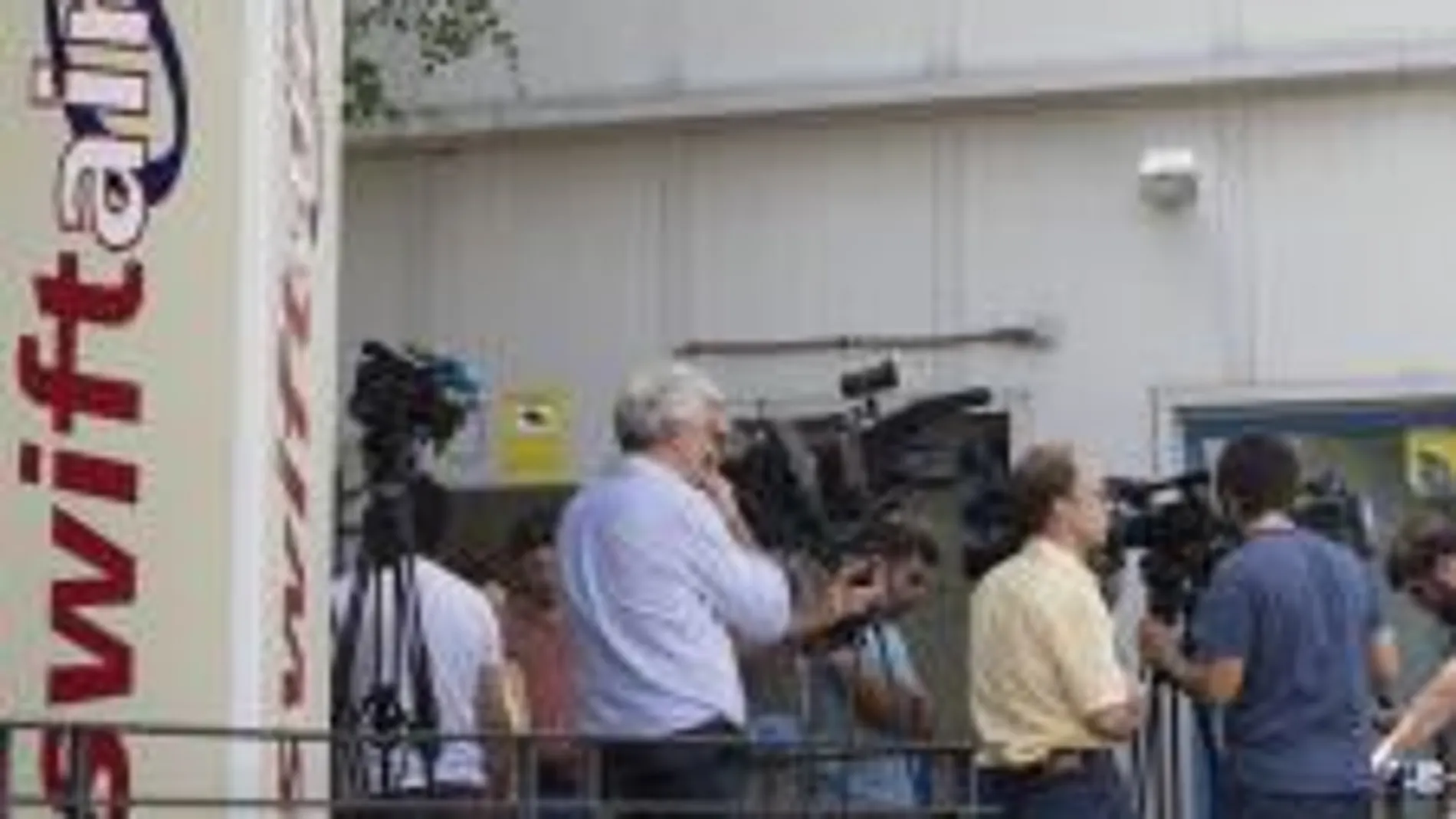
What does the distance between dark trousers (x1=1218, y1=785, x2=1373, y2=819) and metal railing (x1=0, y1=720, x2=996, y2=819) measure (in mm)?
2317

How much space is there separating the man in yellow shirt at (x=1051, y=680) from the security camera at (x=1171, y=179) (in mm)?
3784

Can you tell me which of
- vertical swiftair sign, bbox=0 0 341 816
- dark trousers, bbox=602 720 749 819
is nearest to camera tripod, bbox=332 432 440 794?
dark trousers, bbox=602 720 749 819

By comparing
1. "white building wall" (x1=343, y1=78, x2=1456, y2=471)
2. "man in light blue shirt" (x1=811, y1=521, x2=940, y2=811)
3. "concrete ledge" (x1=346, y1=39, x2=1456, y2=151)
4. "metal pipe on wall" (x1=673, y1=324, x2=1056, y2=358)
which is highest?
"concrete ledge" (x1=346, y1=39, x2=1456, y2=151)

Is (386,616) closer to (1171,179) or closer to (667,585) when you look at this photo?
(667,585)

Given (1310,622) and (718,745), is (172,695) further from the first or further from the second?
(1310,622)

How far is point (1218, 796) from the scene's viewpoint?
303 inches

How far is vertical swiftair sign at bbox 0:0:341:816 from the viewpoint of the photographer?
4.72 m

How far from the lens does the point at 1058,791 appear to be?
283 inches

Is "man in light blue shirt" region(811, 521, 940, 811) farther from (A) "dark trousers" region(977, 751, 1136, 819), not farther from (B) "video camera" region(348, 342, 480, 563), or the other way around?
(B) "video camera" region(348, 342, 480, 563)

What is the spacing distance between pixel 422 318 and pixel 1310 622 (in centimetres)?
534

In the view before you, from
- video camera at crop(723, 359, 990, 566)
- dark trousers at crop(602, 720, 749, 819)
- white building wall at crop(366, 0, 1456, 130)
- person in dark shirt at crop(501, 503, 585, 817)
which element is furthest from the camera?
white building wall at crop(366, 0, 1456, 130)

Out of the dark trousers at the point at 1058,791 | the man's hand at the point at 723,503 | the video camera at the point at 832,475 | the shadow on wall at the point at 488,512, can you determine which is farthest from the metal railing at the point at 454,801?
the shadow on wall at the point at 488,512

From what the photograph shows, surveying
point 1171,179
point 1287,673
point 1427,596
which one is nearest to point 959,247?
point 1171,179

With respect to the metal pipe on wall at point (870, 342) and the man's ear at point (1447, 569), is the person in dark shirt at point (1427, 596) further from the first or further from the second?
the metal pipe on wall at point (870, 342)
